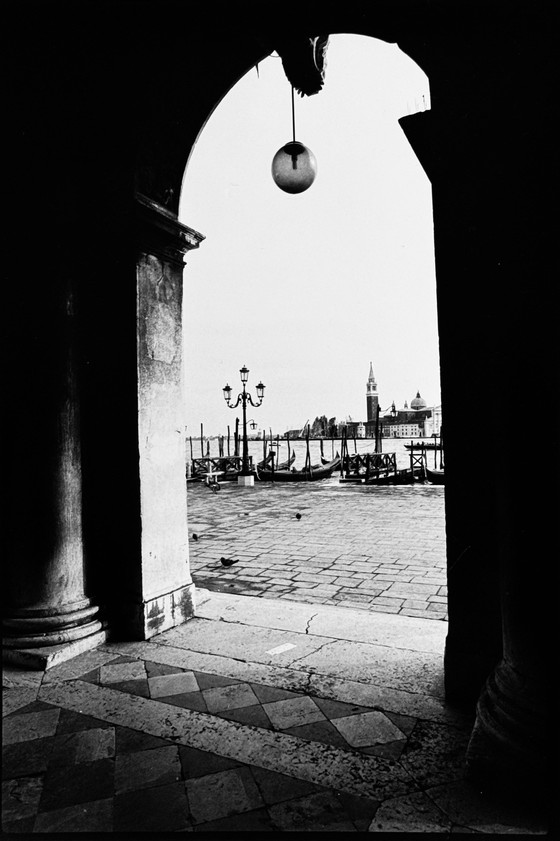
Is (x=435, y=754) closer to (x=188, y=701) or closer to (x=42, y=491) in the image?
(x=188, y=701)

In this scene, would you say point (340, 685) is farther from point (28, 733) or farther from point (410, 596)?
point (410, 596)

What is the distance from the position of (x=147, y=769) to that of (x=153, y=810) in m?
0.24

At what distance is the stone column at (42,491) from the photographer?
10.3 ft

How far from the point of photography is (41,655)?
2.97 meters

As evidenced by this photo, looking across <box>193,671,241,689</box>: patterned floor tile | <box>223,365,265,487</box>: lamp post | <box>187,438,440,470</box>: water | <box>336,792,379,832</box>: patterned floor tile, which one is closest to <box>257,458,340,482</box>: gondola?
<box>223,365,265,487</box>: lamp post

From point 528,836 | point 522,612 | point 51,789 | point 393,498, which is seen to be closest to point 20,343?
point 51,789

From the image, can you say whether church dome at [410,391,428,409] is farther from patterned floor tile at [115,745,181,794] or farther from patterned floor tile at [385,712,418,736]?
patterned floor tile at [115,745,181,794]

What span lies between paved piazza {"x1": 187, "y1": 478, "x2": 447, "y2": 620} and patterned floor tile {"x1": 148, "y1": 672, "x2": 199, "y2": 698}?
7.11ft

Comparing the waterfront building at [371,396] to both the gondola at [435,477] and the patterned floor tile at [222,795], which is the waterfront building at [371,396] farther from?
the patterned floor tile at [222,795]

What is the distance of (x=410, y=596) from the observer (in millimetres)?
4918

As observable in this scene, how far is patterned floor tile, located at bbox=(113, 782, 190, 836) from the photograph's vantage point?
5.60ft

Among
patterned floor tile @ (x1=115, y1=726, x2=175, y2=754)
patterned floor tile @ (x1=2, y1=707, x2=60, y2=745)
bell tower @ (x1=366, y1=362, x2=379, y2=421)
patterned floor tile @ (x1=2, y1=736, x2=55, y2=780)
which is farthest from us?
bell tower @ (x1=366, y1=362, x2=379, y2=421)

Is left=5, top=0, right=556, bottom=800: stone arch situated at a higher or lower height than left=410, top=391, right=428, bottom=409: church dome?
lower

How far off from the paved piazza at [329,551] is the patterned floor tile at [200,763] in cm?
266
